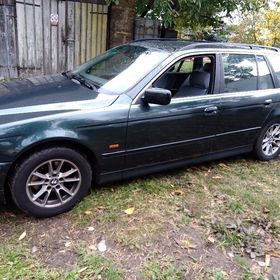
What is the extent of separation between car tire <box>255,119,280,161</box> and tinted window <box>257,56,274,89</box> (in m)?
0.51

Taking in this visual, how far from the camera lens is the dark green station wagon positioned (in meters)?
2.90

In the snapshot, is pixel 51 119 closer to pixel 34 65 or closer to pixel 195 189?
pixel 195 189

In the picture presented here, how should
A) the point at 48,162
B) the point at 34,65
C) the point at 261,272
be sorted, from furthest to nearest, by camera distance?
the point at 34,65 → the point at 48,162 → the point at 261,272

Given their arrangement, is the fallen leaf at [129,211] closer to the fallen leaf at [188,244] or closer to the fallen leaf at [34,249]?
the fallen leaf at [188,244]

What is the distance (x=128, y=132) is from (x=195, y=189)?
1.13 m

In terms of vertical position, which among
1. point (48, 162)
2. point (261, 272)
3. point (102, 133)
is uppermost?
point (102, 133)

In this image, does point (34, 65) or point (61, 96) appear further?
point (34, 65)

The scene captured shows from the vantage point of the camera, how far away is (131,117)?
10.7 feet

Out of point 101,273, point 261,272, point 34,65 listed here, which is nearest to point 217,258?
point 261,272

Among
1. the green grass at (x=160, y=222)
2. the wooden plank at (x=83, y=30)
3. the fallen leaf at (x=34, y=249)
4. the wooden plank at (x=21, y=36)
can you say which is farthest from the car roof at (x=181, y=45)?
the wooden plank at (x=83, y=30)

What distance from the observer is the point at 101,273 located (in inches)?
99.9

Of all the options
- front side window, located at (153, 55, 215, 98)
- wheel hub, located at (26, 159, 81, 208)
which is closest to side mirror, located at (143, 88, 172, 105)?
front side window, located at (153, 55, 215, 98)

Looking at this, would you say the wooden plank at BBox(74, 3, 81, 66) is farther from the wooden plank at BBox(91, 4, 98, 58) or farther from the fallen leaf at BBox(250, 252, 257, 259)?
the fallen leaf at BBox(250, 252, 257, 259)

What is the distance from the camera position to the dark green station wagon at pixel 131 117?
114 inches
